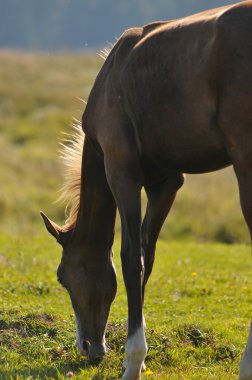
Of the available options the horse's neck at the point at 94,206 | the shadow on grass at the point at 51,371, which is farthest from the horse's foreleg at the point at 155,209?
the shadow on grass at the point at 51,371

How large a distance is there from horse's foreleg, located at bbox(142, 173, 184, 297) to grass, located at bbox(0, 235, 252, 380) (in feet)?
2.84

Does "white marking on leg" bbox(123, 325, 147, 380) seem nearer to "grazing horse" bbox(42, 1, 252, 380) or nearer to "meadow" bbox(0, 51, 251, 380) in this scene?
"grazing horse" bbox(42, 1, 252, 380)

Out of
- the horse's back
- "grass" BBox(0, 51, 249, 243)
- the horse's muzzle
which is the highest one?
the horse's back

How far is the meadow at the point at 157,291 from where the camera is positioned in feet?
24.2

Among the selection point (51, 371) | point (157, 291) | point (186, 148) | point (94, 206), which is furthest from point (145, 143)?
point (157, 291)

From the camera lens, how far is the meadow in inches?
290

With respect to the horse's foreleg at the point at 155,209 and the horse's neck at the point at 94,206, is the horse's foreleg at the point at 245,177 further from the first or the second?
the horse's neck at the point at 94,206

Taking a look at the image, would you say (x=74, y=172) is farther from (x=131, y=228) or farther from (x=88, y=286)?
(x=131, y=228)

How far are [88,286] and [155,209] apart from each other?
101 centimetres

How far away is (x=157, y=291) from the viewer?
11984 millimetres

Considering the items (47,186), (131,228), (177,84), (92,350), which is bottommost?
(47,186)

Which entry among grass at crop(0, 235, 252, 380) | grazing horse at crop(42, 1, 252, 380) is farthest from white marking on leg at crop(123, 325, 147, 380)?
grass at crop(0, 235, 252, 380)

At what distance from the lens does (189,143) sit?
6004mm

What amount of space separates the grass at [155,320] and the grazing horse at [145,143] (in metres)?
0.52
